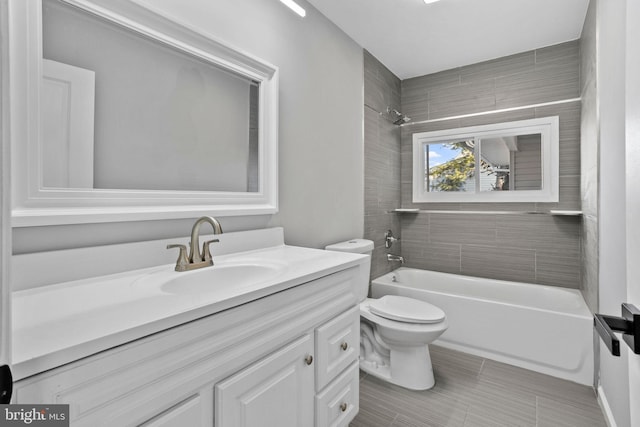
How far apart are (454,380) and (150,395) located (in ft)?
6.46

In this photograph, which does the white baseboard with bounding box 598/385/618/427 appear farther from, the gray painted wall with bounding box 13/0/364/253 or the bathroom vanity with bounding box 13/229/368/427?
the gray painted wall with bounding box 13/0/364/253

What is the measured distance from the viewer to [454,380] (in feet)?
6.66

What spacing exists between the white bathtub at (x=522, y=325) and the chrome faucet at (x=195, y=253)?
185 cm

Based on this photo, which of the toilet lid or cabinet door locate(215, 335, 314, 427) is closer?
cabinet door locate(215, 335, 314, 427)

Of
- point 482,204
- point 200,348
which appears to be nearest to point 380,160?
point 482,204

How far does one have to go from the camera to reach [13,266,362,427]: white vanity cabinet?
599mm

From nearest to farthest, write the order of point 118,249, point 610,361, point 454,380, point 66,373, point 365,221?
point 66,373
point 118,249
point 610,361
point 454,380
point 365,221

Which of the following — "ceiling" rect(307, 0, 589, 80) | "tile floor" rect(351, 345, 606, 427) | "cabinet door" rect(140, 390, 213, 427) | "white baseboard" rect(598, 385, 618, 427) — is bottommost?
"tile floor" rect(351, 345, 606, 427)

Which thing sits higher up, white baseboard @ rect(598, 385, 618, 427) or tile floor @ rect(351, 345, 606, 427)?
white baseboard @ rect(598, 385, 618, 427)

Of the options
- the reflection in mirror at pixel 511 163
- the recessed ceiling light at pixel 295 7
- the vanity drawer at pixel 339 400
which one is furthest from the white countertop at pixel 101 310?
the reflection in mirror at pixel 511 163

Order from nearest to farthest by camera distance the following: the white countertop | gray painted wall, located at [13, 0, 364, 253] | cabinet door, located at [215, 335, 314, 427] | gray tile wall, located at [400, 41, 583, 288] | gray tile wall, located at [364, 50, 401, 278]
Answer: the white countertop, cabinet door, located at [215, 335, 314, 427], gray painted wall, located at [13, 0, 364, 253], gray tile wall, located at [400, 41, 583, 288], gray tile wall, located at [364, 50, 401, 278]

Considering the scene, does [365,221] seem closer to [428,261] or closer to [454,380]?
[428,261]

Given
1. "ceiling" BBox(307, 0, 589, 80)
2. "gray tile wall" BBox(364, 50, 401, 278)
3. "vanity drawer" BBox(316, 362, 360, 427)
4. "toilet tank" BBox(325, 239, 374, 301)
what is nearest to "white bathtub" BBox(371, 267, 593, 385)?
"gray tile wall" BBox(364, 50, 401, 278)

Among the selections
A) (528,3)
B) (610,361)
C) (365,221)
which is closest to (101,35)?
(365,221)
